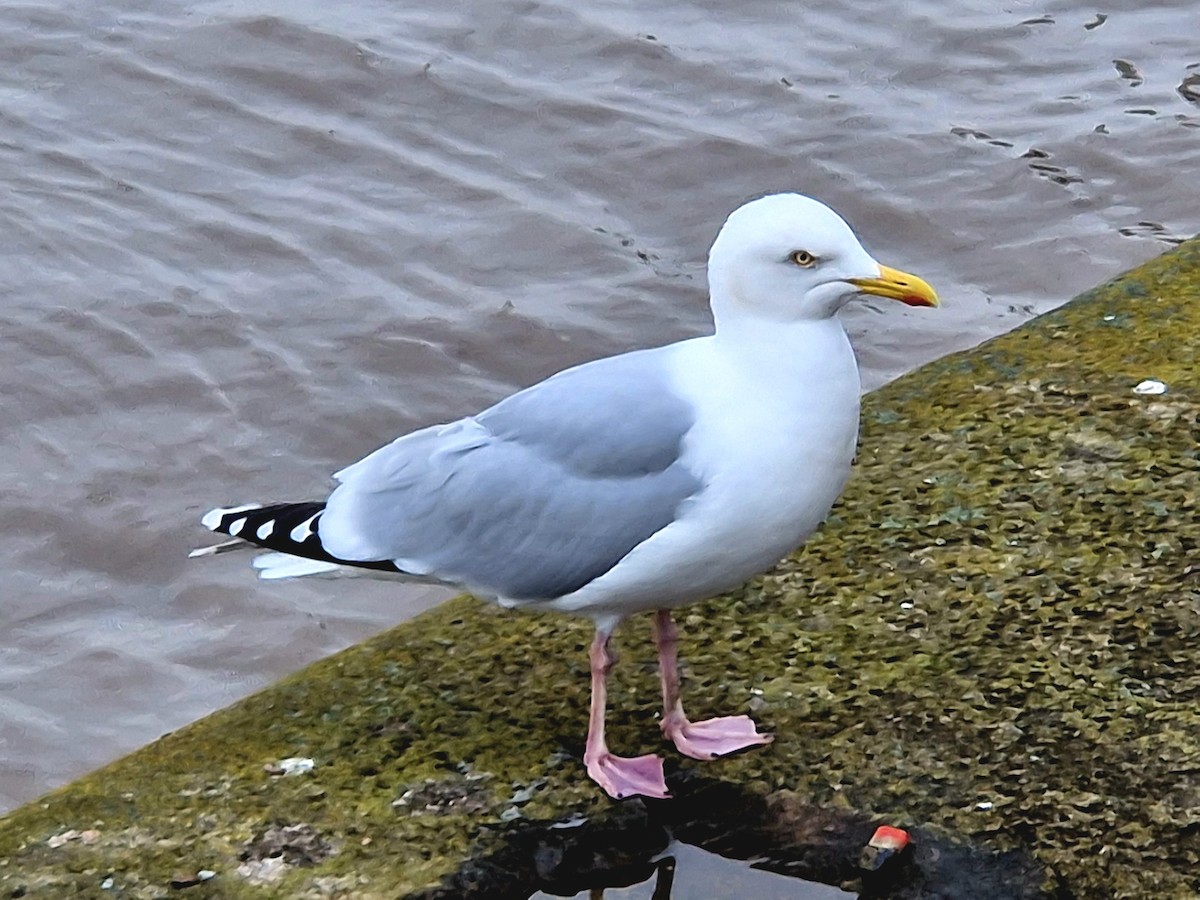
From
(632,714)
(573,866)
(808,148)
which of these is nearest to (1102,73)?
(808,148)

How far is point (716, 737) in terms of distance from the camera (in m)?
3.35

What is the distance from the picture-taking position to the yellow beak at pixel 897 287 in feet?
10.8

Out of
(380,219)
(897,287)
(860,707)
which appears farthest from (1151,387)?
(380,219)

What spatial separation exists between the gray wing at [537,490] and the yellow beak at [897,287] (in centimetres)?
39

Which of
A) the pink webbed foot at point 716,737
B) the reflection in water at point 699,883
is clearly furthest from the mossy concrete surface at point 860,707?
the reflection in water at point 699,883

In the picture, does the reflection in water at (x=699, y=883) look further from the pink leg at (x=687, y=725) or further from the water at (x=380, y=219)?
the water at (x=380, y=219)

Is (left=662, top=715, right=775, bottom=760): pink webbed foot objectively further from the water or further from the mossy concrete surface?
the water

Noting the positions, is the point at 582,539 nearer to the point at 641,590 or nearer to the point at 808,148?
the point at 641,590

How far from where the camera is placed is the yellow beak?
3283mm

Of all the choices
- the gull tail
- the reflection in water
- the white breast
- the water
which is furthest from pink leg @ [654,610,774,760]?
the water

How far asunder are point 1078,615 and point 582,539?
99 centimetres

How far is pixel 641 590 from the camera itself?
329cm

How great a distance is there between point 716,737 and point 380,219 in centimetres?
502

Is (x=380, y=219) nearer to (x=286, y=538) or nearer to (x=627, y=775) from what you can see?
(x=286, y=538)
